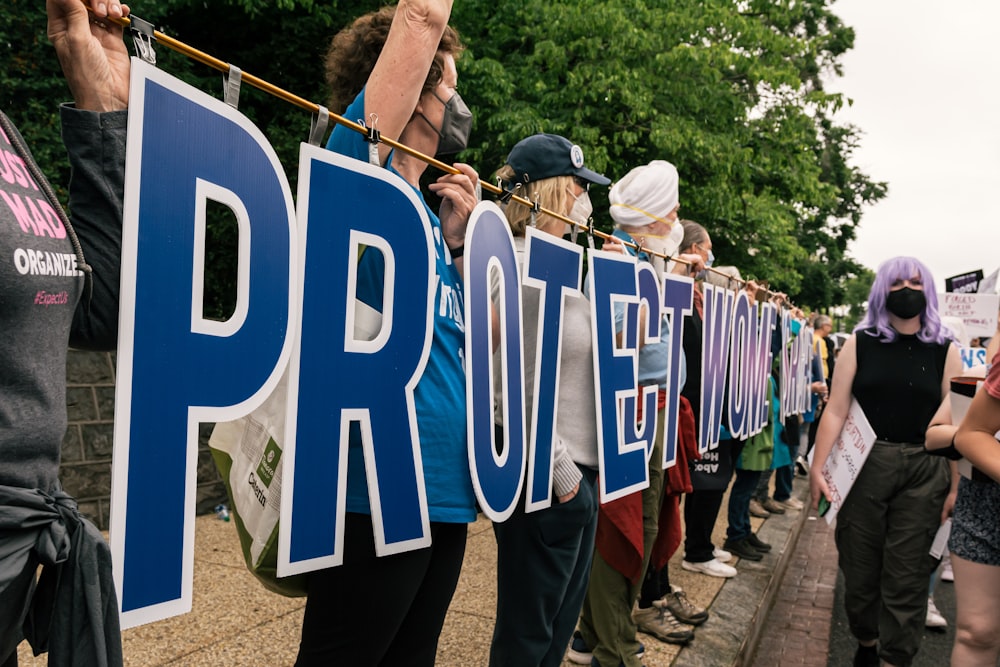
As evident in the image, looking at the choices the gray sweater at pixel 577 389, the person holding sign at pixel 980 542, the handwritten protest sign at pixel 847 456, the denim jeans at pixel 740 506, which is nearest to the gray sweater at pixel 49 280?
the gray sweater at pixel 577 389

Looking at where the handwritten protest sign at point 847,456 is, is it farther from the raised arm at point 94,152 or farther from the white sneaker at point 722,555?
the raised arm at point 94,152

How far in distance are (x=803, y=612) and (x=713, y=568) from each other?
2.58ft

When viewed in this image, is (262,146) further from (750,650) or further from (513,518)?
(750,650)

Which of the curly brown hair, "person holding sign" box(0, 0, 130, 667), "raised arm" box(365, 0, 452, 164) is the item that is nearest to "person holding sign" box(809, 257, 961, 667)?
the curly brown hair

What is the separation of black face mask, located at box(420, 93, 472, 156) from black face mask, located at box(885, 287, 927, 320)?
9.24ft

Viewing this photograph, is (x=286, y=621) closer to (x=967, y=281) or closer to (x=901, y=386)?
(x=901, y=386)

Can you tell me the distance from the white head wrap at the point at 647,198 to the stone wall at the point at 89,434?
3.53m

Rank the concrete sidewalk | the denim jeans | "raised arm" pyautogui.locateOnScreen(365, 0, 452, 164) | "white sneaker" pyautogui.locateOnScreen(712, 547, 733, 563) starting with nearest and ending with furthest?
"raised arm" pyautogui.locateOnScreen(365, 0, 452, 164) → the concrete sidewalk → "white sneaker" pyautogui.locateOnScreen(712, 547, 733, 563) → the denim jeans

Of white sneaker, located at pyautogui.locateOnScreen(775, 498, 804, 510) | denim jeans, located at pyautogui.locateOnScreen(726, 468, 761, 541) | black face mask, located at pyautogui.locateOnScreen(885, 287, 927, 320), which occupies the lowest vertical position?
white sneaker, located at pyautogui.locateOnScreen(775, 498, 804, 510)

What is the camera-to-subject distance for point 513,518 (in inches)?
99.8

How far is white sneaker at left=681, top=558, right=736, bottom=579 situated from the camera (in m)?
5.42

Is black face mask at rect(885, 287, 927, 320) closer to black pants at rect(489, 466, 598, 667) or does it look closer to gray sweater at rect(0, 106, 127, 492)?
black pants at rect(489, 466, 598, 667)

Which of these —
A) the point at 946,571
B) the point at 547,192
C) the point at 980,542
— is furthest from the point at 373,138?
the point at 946,571

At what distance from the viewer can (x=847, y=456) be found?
4.04 m
